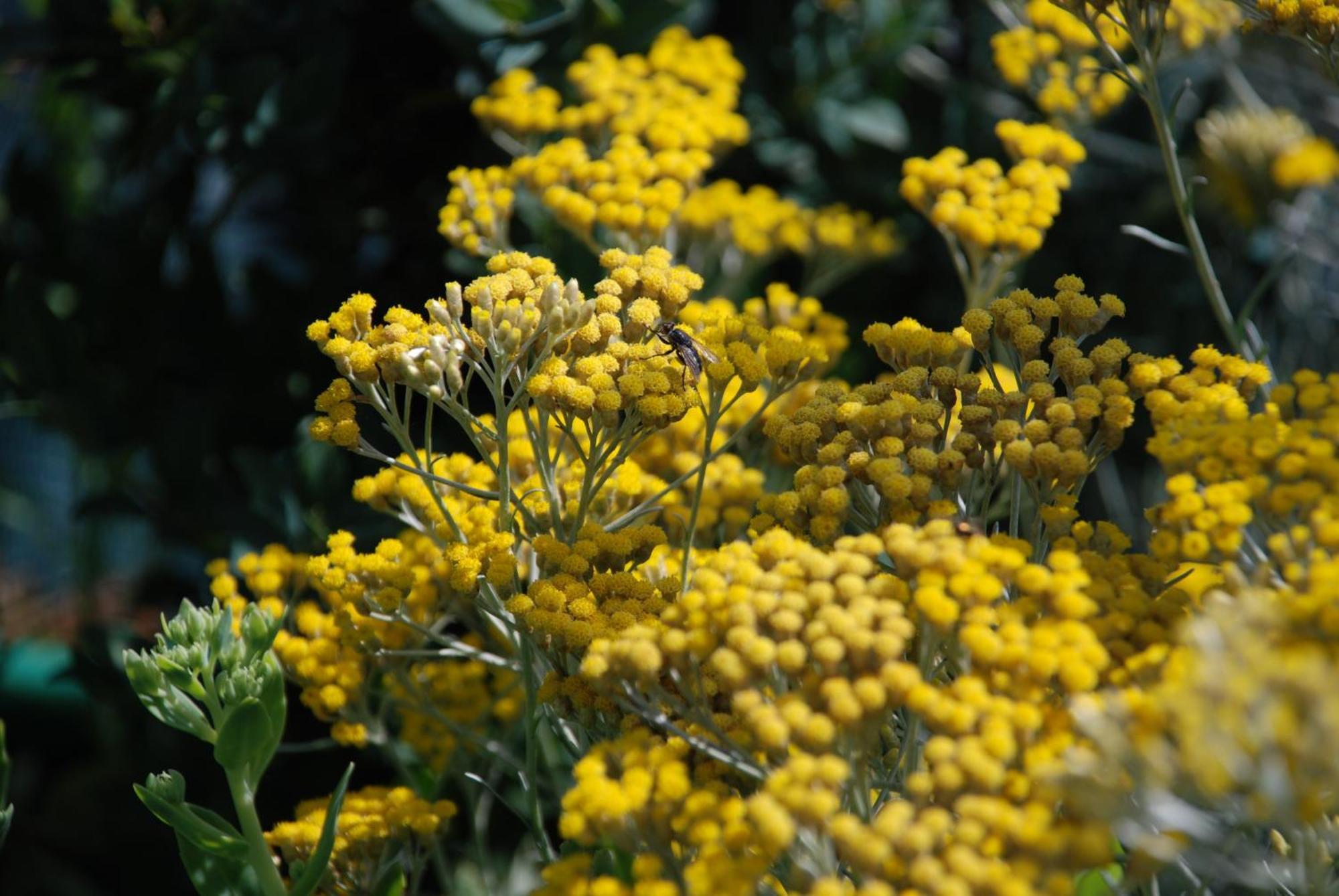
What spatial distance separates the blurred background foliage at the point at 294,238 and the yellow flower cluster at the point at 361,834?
1.79ft

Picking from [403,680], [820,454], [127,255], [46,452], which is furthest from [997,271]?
[46,452]

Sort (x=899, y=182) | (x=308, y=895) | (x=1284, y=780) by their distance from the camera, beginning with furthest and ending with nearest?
(x=899, y=182), (x=308, y=895), (x=1284, y=780)

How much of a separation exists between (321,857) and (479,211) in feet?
3.29

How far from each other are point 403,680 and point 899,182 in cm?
162

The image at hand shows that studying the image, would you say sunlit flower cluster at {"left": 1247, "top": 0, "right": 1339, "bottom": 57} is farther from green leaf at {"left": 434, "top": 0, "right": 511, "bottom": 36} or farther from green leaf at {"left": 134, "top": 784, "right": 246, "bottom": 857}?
green leaf at {"left": 134, "top": 784, "right": 246, "bottom": 857}

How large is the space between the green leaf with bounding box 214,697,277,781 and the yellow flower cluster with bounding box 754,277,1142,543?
2.06 feet

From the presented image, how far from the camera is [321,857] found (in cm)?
142

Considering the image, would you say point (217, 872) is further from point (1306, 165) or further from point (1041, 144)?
point (1306, 165)

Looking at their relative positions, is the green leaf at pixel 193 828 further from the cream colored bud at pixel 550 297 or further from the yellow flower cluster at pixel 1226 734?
the yellow flower cluster at pixel 1226 734

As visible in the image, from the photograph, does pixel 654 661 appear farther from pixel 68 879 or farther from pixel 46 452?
pixel 46 452

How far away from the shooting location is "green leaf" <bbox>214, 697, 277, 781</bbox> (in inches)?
54.3

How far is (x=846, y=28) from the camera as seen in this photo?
2.67 meters

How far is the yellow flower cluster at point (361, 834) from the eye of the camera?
5.21 ft

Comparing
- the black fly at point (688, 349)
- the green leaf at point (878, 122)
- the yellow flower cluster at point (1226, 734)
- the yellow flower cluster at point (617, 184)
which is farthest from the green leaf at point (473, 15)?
the yellow flower cluster at point (1226, 734)
